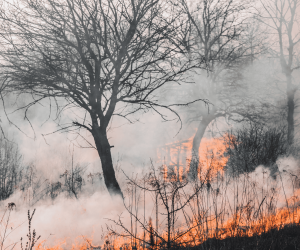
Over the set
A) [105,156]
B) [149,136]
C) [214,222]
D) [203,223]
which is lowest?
[214,222]

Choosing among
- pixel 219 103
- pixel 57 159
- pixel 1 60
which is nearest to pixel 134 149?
pixel 57 159

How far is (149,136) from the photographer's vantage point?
18125mm

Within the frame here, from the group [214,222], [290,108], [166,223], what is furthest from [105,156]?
[290,108]

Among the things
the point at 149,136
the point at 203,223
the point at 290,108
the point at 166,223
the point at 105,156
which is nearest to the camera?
the point at 203,223

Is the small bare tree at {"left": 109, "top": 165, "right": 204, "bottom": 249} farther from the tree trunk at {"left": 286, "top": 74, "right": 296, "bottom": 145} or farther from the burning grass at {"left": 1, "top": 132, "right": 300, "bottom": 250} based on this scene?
the tree trunk at {"left": 286, "top": 74, "right": 296, "bottom": 145}

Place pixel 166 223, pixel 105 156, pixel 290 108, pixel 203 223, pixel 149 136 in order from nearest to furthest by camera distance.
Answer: pixel 203 223 → pixel 166 223 → pixel 105 156 → pixel 290 108 → pixel 149 136

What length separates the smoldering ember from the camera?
11.0 ft

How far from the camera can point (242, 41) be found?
10.4 metres

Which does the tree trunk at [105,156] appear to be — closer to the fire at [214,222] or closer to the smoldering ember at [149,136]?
the smoldering ember at [149,136]

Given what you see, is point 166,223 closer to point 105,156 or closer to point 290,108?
point 105,156

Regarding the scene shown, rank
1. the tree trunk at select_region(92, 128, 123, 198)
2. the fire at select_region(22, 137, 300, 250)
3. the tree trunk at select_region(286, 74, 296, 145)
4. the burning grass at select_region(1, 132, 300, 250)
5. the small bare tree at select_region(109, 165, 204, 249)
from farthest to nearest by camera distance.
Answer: the tree trunk at select_region(286, 74, 296, 145) → the tree trunk at select_region(92, 128, 123, 198) → the fire at select_region(22, 137, 300, 250) → the burning grass at select_region(1, 132, 300, 250) → the small bare tree at select_region(109, 165, 204, 249)

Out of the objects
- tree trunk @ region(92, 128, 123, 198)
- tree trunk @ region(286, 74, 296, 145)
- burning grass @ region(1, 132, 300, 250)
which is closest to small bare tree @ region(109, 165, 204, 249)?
burning grass @ region(1, 132, 300, 250)

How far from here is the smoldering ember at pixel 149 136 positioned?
11.0ft

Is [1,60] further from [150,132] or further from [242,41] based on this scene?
[150,132]
